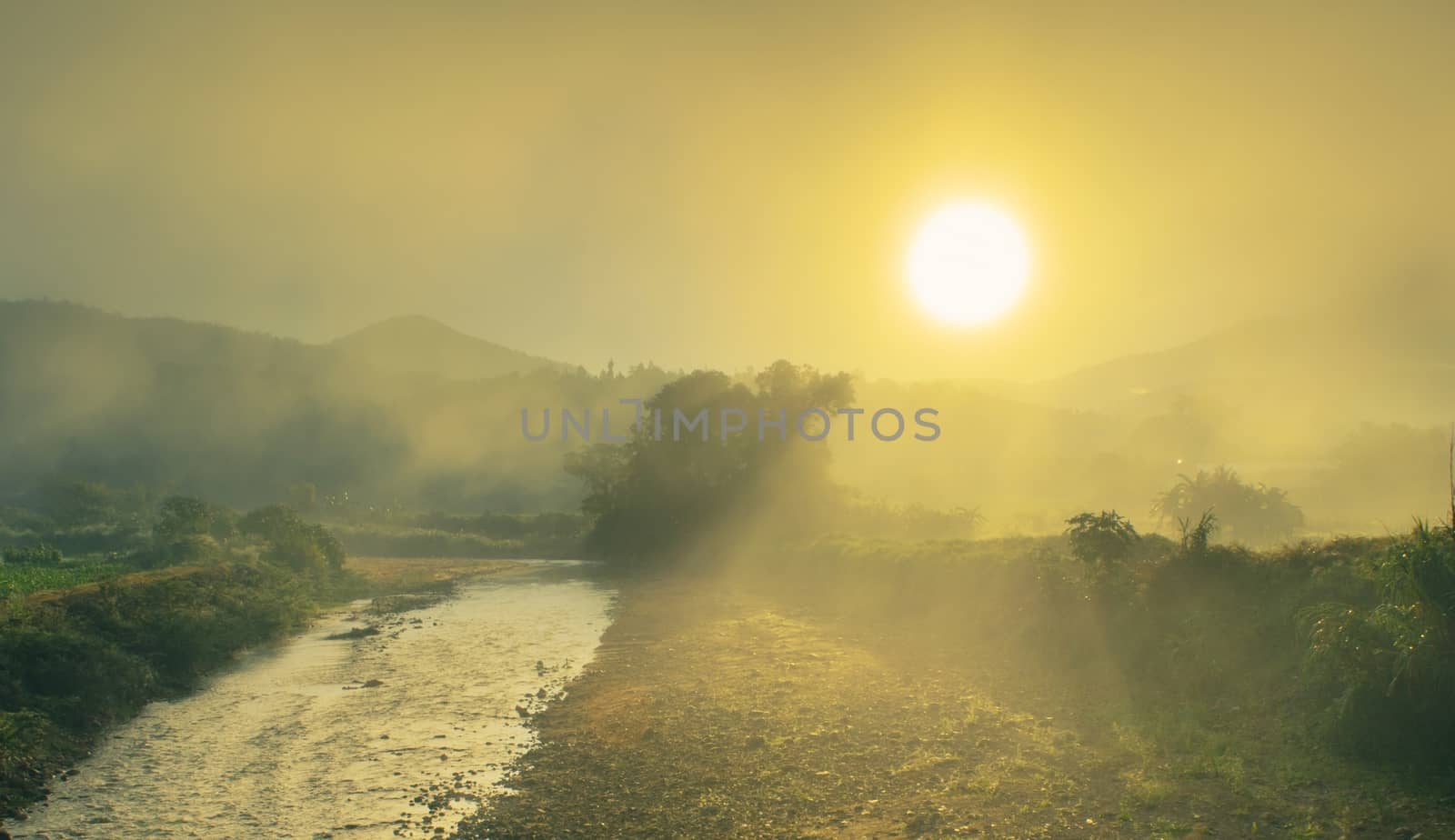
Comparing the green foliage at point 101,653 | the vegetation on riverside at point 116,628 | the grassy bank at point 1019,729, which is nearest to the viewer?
the grassy bank at point 1019,729

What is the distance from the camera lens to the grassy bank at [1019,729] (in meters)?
11.7

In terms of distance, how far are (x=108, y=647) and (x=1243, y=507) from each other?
3209 inches

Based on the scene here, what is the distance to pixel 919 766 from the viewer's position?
1436cm

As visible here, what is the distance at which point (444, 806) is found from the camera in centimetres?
1307

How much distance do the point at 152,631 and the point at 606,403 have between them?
17187 centimetres

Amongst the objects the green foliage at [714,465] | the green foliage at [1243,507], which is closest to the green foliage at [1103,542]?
the green foliage at [714,465]

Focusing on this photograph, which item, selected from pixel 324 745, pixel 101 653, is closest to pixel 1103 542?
pixel 324 745

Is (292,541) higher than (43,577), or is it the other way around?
(43,577)

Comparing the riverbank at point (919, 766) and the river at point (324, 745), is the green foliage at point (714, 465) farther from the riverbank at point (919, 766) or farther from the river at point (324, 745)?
the riverbank at point (919, 766)

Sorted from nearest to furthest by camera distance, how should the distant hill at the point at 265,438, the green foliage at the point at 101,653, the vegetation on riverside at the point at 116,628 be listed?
the green foliage at the point at 101,653, the vegetation on riverside at the point at 116,628, the distant hill at the point at 265,438

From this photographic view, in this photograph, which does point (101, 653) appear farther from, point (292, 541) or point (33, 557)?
point (33, 557)

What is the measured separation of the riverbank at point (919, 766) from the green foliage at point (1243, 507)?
6326 cm

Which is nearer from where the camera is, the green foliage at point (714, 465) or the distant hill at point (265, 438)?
the green foliage at point (714, 465)

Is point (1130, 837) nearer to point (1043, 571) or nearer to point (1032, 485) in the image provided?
point (1043, 571)
